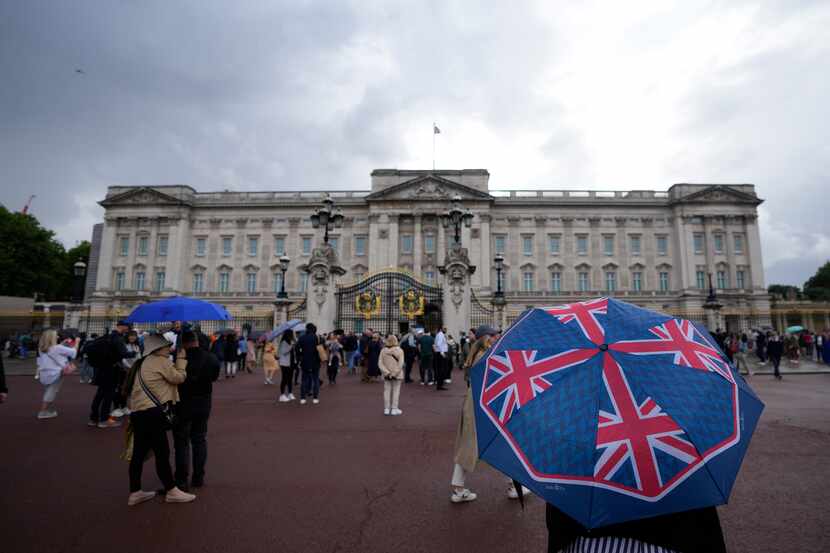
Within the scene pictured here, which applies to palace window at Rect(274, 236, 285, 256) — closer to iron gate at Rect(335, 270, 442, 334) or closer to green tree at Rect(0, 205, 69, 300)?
green tree at Rect(0, 205, 69, 300)

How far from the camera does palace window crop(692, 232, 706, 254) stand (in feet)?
152

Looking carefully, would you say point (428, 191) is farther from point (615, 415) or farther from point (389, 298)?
point (615, 415)

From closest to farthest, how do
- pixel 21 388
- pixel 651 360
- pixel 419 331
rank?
pixel 651 360 < pixel 21 388 < pixel 419 331

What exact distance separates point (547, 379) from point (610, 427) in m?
0.29

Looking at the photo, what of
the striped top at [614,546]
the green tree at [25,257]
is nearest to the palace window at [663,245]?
the striped top at [614,546]

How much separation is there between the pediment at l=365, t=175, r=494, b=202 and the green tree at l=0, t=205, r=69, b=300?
33646 millimetres

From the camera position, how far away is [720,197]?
46656mm

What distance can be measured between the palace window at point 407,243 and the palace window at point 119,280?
30.1m

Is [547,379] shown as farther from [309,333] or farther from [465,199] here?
[465,199]

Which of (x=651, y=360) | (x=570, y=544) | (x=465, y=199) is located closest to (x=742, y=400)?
(x=651, y=360)

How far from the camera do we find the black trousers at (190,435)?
468 cm

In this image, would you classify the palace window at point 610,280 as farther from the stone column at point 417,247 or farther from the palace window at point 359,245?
the palace window at point 359,245

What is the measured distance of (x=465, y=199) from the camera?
46.1m

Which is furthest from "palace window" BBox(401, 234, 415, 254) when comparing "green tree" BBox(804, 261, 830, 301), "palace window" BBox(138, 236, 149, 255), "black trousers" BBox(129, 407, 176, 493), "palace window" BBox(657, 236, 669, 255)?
"green tree" BBox(804, 261, 830, 301)
